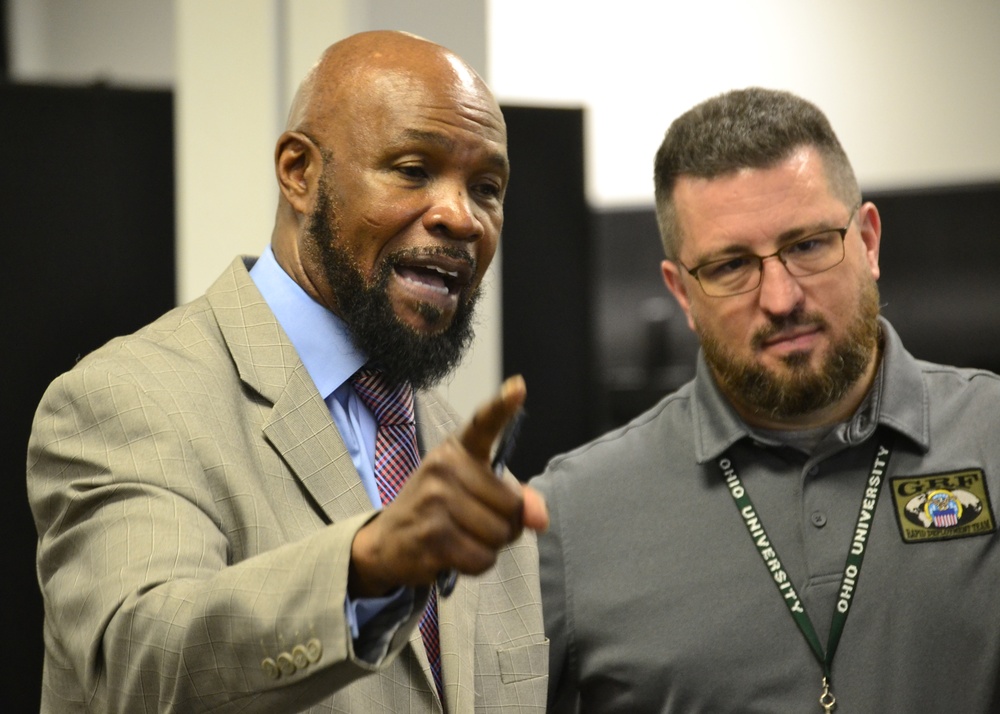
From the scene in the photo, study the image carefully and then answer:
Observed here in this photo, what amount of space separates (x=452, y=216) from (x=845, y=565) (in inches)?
36.1

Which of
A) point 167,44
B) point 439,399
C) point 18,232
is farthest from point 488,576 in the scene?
point 167,44

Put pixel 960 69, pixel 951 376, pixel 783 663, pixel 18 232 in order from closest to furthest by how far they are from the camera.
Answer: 1. pixel 783 663
2. pixel 951 376
3. pixel 18 232
4. pixel 960 69

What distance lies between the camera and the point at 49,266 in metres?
2.56

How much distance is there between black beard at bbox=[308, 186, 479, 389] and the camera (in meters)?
1.64

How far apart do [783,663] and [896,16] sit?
3.87 m

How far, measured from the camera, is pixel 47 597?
1365mm

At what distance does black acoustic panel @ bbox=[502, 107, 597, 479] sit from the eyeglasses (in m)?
0.93

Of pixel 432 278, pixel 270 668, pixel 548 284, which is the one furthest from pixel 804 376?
pixel 270 668

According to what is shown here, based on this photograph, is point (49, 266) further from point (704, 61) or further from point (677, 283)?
point (704, 61)

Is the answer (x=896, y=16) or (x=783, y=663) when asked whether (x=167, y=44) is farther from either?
(x=783, y=663)

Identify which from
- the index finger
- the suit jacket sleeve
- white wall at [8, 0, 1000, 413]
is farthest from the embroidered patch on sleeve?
white wall at [8, 0, 1000, 413]

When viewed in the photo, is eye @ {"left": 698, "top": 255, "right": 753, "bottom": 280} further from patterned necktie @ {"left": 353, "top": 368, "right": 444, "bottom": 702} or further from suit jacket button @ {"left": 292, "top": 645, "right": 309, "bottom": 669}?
suit jacket button @ {"left": 292, "top": 645, "right": 309, "bottom": 669}

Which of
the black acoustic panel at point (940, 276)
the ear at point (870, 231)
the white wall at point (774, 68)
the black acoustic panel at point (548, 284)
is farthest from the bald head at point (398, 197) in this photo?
the white wall at point (774, 68)

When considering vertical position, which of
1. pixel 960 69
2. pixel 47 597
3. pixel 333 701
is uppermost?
pixel 960 69
